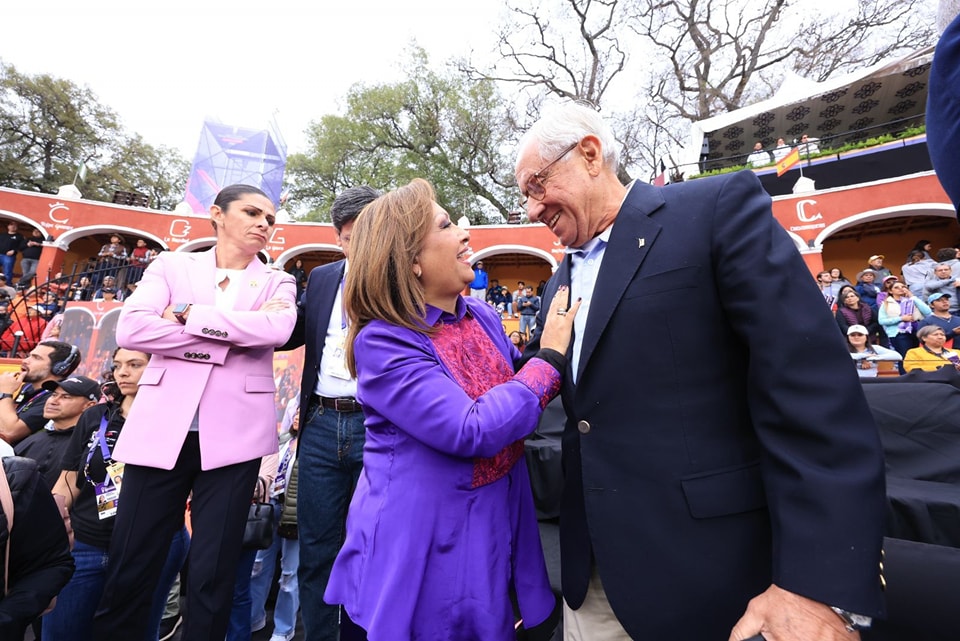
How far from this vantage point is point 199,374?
1.90 meters

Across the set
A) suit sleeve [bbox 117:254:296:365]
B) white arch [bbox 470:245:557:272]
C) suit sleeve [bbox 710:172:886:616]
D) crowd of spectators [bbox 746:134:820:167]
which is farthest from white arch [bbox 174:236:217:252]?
crowd of spectators [bbox 746:134:820:167]

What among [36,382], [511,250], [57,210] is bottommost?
[36,382]

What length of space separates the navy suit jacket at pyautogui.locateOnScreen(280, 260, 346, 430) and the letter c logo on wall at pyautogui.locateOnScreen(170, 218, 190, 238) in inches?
666

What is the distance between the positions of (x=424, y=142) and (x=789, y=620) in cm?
2558

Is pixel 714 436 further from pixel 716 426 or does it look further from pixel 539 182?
pixel 539 182

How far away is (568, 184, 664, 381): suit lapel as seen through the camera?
1109 mm

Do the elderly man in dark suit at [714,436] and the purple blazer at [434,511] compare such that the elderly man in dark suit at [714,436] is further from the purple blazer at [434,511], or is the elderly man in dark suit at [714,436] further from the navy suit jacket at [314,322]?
the navy suit jacket at [314,322]

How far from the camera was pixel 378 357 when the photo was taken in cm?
127

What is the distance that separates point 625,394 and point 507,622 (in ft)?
2.33

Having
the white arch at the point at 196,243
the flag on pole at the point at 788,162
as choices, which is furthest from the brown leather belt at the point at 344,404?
the white arch at the point at 196,243

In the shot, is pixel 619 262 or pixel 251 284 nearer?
pixel 619 262

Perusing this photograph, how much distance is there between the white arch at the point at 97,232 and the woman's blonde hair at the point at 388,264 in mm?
18290

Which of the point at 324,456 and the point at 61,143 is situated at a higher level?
the point at 61,143

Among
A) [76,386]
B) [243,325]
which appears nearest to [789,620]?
[243,325]
